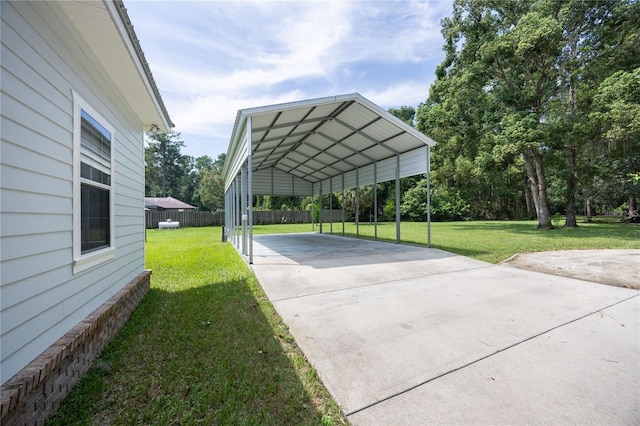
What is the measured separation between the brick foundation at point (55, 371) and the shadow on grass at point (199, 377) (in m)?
0.09

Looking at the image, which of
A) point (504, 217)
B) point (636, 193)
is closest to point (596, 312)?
point (636, 193)

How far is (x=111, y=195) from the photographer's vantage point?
320cm

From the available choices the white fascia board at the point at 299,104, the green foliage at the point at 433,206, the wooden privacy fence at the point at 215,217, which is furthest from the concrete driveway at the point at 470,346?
the green foliage at the point at 433,206

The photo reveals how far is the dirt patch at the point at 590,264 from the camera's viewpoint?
4715 mm

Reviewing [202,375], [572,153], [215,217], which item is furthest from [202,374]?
[215,217]

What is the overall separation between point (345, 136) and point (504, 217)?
1115 inches

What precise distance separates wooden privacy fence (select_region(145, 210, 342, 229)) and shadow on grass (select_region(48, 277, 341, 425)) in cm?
1806

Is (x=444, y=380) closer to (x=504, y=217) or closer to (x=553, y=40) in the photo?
(x=553, y=40)

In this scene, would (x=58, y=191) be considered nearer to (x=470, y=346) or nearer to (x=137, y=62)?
(x=137, y=62)

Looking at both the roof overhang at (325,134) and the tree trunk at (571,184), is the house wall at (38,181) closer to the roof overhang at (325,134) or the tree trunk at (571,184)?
the roof overhang at (325,134)

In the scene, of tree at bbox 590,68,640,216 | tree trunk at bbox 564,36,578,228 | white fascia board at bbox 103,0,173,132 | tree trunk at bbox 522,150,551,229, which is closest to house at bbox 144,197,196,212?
white fascia board at bbox 103,0,173,132

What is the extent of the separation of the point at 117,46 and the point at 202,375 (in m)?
2.96

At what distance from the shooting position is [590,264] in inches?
226

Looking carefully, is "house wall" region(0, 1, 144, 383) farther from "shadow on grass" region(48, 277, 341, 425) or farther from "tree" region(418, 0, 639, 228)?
"tree" region(418, 0, 639, 228)
